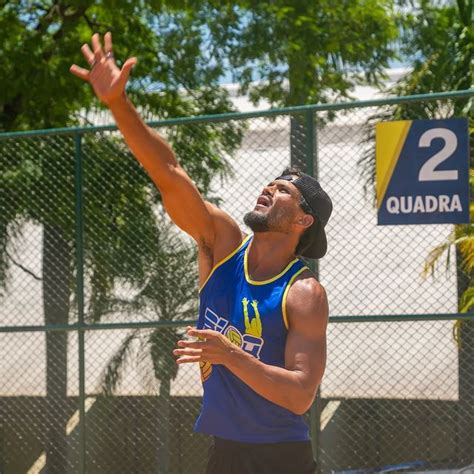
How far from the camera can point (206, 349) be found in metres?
2.99

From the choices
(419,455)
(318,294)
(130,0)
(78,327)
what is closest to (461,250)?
(419,455)

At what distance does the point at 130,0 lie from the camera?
35.1ft

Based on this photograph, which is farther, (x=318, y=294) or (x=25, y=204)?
(x=25, y=204)

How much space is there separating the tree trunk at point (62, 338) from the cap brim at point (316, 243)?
12.2ft

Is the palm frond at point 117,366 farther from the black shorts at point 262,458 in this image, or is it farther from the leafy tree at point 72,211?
the black shorts at point 262,458

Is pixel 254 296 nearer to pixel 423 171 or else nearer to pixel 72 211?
pixel 423 171

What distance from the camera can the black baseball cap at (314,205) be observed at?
3.72 m

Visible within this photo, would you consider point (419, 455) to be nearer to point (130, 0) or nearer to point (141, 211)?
point (141, 211)

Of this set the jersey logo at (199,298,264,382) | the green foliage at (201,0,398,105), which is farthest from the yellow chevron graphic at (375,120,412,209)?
the green foliage at (201,0,398,105)

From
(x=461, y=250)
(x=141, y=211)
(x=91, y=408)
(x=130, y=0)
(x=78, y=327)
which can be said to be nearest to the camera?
(x=461, y=250)

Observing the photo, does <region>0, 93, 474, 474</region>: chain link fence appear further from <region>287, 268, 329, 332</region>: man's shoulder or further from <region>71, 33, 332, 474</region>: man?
<region>287, 268, 329, 332</region>: man's shoulder

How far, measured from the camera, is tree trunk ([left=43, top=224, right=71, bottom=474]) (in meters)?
7.25

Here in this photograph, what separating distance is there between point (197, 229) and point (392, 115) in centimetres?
420

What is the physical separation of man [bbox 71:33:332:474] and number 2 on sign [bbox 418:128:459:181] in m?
2.46
